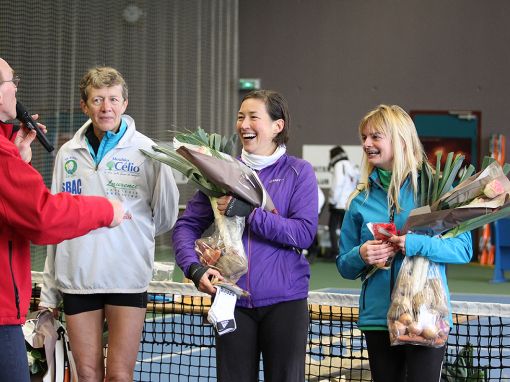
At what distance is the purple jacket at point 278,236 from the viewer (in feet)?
11.4

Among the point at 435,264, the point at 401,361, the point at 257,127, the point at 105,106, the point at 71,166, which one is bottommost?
the point at 401,361

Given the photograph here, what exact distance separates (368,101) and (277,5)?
270 centimetres

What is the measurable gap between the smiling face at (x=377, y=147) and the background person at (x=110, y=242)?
0.95 meters

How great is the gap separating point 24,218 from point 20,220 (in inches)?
0.6

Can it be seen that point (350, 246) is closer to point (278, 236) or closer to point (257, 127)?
point (278, 236)

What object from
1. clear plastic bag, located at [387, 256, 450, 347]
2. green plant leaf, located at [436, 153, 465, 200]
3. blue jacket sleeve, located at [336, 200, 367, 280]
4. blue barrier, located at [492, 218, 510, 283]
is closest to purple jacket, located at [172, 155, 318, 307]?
blue jacket sleeve, located at [336, 200, 367, 280]

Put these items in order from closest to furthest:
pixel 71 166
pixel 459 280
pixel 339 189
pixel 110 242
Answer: pixel 110 242 < pixel 71 166 < pixel 459 280 < pixel 339 189

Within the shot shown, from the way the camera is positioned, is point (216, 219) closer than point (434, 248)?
No

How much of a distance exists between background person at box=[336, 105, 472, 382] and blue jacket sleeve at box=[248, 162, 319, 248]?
0.17m

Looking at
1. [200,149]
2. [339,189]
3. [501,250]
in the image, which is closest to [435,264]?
[200,149]

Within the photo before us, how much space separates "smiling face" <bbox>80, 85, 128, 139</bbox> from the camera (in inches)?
155

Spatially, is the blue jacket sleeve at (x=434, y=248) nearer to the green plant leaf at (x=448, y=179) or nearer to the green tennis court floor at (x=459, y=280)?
the green plant leaf at (x=448, y=179)

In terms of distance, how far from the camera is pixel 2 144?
9.31 ft

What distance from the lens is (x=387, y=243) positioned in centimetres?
340
